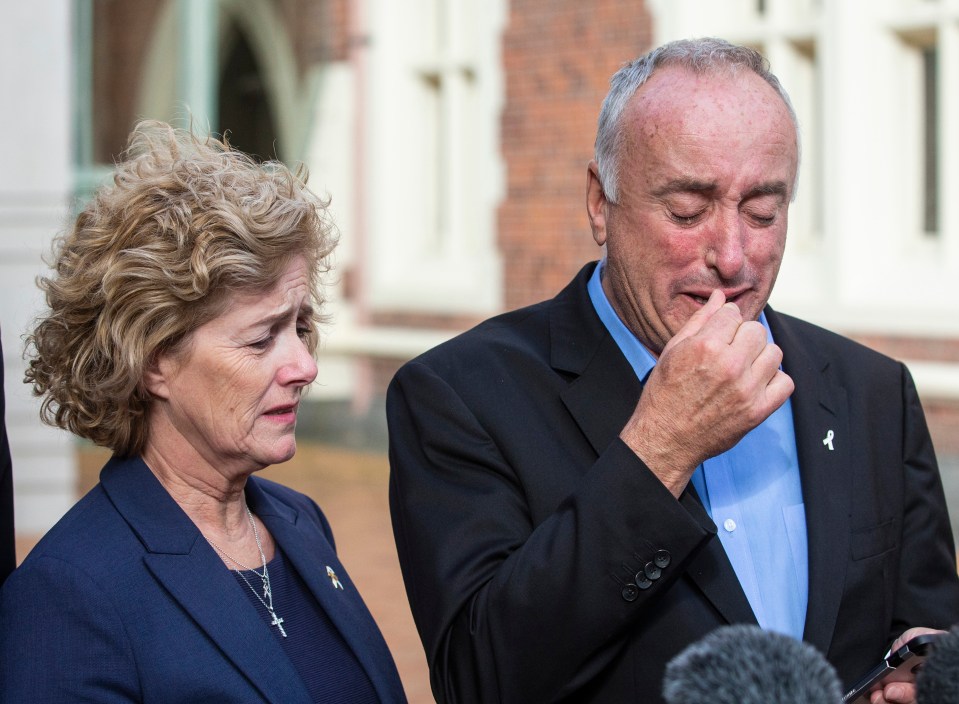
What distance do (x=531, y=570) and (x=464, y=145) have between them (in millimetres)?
9871

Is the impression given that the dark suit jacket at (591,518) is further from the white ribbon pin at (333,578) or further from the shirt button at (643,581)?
the white ribbon pin at (333,578)

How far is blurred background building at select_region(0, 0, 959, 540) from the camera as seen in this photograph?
8336 mm

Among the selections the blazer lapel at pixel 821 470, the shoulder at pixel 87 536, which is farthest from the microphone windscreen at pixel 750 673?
the shoulder at pixel 87 536

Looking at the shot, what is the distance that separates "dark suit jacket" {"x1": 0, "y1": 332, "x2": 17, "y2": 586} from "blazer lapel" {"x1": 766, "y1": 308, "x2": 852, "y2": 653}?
4.57 ft

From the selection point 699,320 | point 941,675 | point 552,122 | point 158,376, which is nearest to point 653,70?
point 699,320

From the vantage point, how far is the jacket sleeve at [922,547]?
7.91 ft

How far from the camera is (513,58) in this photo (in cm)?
1029

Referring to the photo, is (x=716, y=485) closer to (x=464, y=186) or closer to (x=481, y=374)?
(x=481, y=374)

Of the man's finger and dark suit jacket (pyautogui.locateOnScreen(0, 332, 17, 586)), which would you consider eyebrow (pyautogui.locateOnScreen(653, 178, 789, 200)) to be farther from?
dark suit jacket (pyautogui.locateOnScreen(0, 332, 17, 586))

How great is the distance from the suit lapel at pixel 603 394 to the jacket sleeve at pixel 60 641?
87 cm

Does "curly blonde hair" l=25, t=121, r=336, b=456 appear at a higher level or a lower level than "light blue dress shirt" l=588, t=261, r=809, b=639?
higher

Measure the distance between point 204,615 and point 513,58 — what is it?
8.45m

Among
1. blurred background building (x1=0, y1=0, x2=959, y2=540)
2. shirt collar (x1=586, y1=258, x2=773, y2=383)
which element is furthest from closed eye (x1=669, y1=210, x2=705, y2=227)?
blurred background building (x1=0, y1=0, x2=959, y2=540)

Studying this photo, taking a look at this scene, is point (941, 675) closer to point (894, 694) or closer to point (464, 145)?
point (894, 694)
